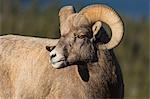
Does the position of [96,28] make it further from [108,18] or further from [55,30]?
[55,30]

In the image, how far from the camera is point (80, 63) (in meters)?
12.2

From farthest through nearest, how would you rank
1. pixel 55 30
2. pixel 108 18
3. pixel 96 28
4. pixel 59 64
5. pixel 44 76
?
pixel 55 30 < pixel 44 76 < pixel 108 18 < pixel 96 28 < pixel 59 64

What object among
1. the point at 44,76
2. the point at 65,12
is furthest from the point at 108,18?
the point at 44,76

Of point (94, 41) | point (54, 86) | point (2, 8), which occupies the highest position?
point (2, 8)

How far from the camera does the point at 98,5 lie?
40.8 feet

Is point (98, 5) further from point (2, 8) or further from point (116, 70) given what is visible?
point (2, 8)

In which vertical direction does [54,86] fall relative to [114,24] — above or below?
below

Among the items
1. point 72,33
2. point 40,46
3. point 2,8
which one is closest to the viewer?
point 72,33

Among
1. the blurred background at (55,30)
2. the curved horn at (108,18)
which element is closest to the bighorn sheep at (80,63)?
the curved horn at (108,18)

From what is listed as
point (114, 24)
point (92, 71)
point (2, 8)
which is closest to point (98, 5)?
point (114, 24)

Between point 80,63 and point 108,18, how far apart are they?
38.3 inches

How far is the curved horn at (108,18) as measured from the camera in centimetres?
1230

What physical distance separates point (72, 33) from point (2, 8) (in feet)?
227

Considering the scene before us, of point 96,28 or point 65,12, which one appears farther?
point 65,12
